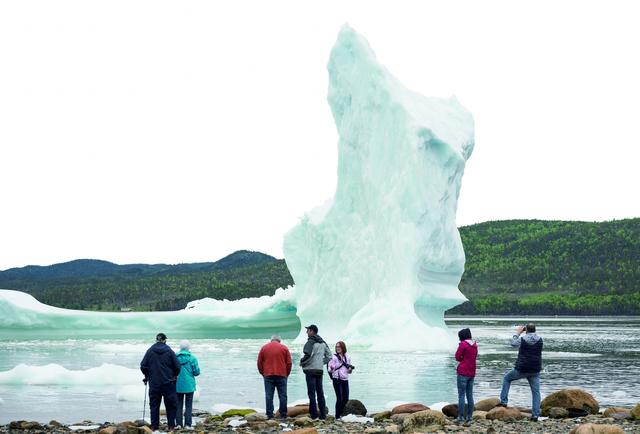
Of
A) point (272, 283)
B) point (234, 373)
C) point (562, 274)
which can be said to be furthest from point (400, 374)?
point (562, 274)

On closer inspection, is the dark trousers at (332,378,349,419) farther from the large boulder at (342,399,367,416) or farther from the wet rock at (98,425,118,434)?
the wet rock at (98,425,118,434)

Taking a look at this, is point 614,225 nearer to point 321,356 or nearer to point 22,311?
point 22,311

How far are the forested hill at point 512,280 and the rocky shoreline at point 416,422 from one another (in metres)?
59.0

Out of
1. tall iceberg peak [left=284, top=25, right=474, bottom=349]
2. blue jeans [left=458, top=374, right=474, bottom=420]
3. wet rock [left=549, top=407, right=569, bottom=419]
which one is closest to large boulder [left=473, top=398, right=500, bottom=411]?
wet rock [left=549, top=407, right=569, bottom=419]

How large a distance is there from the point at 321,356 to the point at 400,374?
8.66 meters

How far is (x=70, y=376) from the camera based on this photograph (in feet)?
65.4

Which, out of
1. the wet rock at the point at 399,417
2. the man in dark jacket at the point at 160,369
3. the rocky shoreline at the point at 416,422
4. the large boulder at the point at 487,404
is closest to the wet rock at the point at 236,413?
the rocky shoreline at the point at 416,422

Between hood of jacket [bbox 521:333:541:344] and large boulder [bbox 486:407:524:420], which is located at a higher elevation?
hood of jacket [bbox 521:333:541:344]

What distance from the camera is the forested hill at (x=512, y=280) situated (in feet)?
271

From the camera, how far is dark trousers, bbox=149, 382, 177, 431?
11.8 metres

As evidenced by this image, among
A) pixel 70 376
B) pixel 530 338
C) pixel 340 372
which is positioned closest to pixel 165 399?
pixel 340 372

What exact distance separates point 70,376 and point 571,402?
10914mm

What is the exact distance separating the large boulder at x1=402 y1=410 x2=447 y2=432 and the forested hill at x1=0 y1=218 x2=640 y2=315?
60545 mm

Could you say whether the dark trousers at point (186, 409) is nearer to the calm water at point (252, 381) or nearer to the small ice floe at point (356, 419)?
the calm water at point (252, 381)
